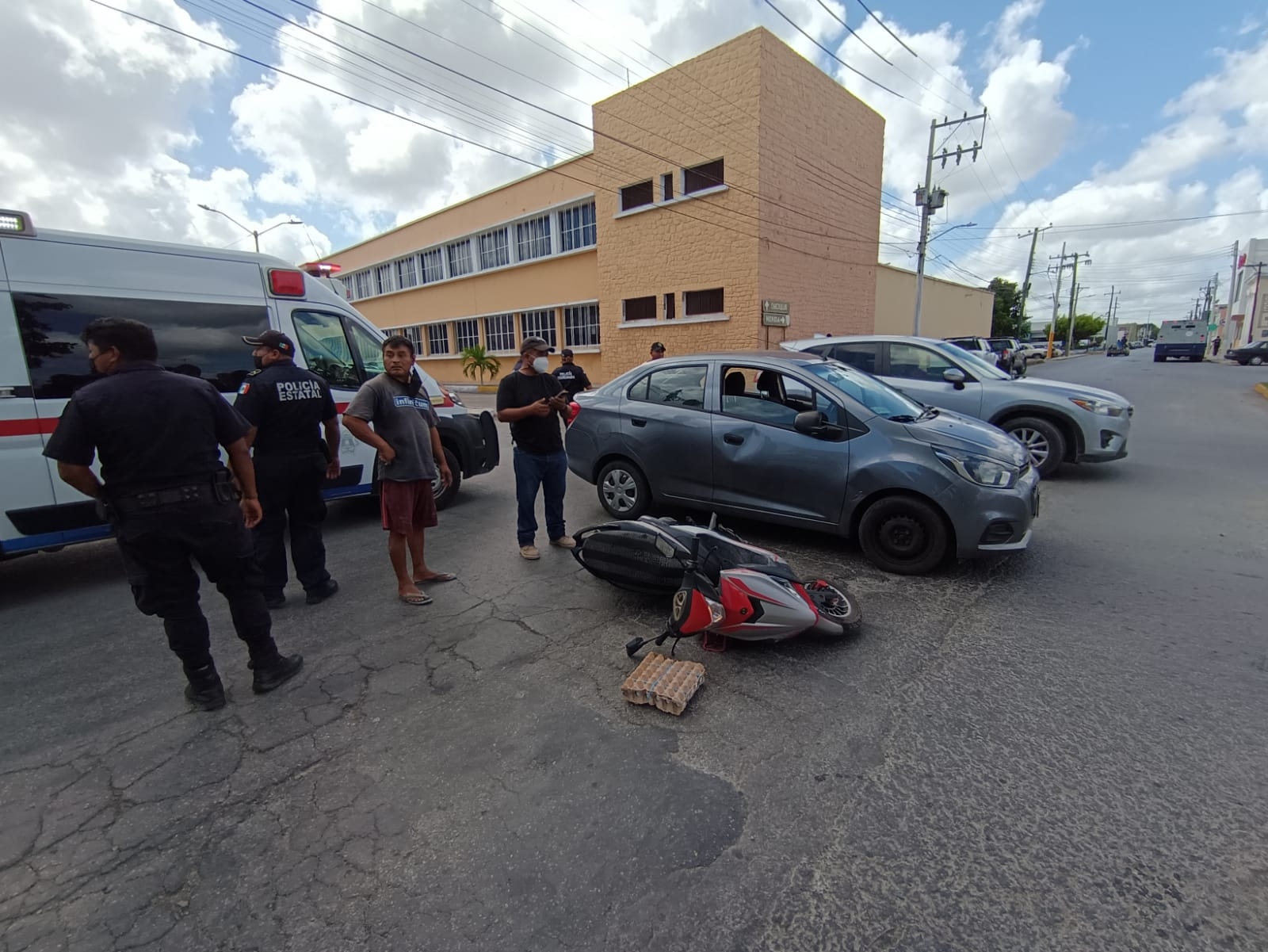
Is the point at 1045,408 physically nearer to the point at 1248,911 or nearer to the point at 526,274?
the point at 1248,911

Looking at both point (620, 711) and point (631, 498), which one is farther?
point (631, 498)

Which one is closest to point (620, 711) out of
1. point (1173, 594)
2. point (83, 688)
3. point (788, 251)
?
point (83, 688)

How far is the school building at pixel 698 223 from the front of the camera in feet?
55.6

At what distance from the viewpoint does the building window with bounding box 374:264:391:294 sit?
106 ft

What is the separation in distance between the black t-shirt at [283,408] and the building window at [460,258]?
2455 centimetres

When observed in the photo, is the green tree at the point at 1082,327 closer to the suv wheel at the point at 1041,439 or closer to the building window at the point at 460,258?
the building window at the point at 460,258

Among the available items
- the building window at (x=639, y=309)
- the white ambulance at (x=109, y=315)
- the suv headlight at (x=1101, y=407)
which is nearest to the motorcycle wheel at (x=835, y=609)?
the white ambulance at (x=109, y=315)

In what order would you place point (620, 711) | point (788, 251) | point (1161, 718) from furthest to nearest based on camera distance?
point (788, 251)
point (620, 711)
point (1161, 718)

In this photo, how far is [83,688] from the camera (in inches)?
124

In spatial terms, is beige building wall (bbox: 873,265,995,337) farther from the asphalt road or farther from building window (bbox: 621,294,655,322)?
the asphalt road

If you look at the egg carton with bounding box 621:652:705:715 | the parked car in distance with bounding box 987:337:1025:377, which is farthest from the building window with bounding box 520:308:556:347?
the egg carton with bounding box 621:652:705:715

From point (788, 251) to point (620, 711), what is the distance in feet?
58.9

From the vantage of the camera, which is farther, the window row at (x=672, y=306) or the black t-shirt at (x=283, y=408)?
the window row at (x=672, y=306)

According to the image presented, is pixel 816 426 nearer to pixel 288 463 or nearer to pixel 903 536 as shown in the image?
pixel 903 536
